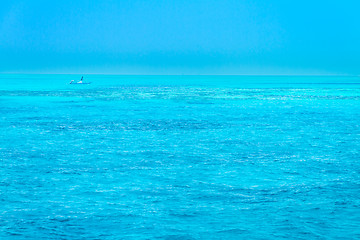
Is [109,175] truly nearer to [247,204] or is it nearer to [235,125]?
[247,204]

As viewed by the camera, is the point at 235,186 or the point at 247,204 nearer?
the point at 247,204

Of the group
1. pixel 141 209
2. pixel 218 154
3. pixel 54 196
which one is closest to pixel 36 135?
pixel 218 154

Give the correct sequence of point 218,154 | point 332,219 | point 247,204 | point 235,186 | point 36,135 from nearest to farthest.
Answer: point 332,219 < point 247,204 < point 235,186 < point 218,154 < point 36,135

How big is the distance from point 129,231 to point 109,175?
476 cm

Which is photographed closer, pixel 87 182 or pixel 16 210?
pixel 16 210

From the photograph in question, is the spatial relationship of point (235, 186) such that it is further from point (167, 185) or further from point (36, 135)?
point (36, 135)

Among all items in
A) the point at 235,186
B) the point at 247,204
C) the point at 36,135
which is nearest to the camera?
the point at 247,204

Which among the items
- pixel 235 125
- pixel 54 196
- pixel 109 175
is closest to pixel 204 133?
pixel 235 125

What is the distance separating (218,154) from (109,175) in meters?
4.94

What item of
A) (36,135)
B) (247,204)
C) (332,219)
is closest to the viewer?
(332,219)

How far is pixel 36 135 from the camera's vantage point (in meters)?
23.6

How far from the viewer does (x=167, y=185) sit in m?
13.3

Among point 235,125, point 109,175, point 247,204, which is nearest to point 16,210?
Result: point 109,175

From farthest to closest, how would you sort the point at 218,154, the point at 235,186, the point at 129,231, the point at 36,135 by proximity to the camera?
the point at 36,135
the point at 218,154
the point at 235,186
the point at 129,231
